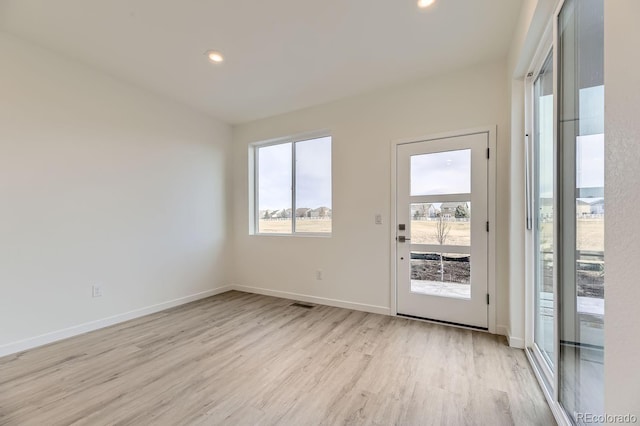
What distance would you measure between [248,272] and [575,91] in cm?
426

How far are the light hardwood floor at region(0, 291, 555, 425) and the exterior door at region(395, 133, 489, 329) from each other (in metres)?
0.26

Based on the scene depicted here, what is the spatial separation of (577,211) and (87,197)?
4105 mm

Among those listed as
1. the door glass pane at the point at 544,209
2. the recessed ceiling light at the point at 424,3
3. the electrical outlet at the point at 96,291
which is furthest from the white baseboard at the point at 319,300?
the recessed ceiling light at the point at 424,3

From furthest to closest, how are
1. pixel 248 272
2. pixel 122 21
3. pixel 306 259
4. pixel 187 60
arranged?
A: 1. pixel 248 272
2. pixel 306 259
3. pixel 187 60
4. pixel 122 21

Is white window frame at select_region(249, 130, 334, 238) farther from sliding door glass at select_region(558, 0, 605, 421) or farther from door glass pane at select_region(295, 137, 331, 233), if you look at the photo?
sliding door glass at select_region(558, 0, 605, 421)

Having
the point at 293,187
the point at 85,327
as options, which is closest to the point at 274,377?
the point at 85,327

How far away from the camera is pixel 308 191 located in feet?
13.1

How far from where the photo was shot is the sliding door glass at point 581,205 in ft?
3.96

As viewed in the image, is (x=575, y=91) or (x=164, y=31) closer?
(x=575, y=91)

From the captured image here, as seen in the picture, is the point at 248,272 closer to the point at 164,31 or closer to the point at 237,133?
the point at 237,133

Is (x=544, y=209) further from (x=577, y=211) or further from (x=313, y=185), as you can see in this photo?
(x=313, y=185)

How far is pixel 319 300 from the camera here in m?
3.75

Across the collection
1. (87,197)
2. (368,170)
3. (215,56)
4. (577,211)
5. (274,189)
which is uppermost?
(215,56)

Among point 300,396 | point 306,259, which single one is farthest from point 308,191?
point 300,396
